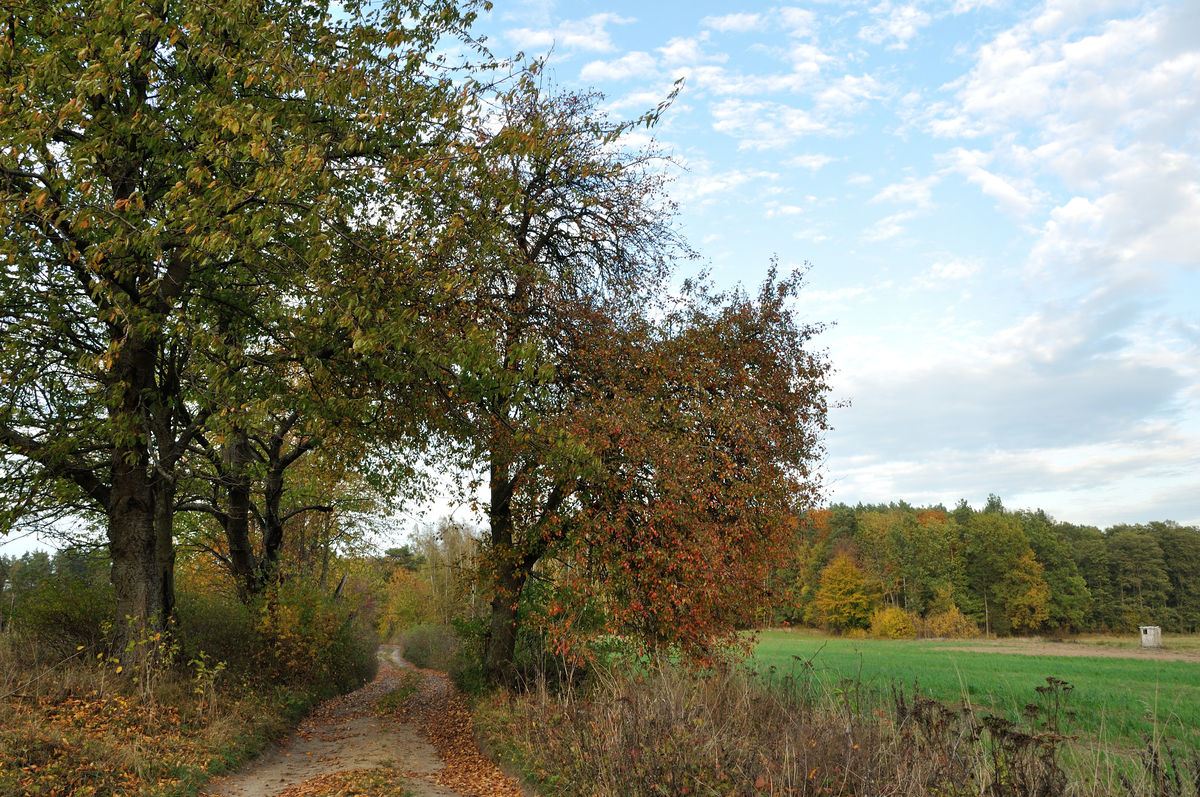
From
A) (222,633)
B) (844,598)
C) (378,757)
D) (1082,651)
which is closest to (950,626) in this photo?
(844,598)

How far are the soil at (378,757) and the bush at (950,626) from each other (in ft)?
209

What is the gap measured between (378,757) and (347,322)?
23.5ft

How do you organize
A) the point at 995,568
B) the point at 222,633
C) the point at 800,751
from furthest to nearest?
the point at 995,568 → the point at 222,633 → the point at 800,751

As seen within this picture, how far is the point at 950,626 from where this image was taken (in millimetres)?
68500

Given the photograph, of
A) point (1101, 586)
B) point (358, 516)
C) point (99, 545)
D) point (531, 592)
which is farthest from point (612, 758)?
point (1101, 586)

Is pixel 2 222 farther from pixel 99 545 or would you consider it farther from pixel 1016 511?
pixel 1016 511

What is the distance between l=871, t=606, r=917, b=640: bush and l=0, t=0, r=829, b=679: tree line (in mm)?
61016

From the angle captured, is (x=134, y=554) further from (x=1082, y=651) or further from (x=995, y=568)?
(x=995, y=568)

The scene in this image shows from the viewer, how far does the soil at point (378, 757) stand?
9.13m

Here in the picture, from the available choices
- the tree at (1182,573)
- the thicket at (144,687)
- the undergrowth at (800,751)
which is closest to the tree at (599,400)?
the undergrowth at (800,751)

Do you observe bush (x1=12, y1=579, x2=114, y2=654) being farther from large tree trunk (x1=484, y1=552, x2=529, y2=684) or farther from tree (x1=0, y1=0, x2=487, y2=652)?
large tree trunk (x1=484, y1=552, x2=529, y2=684)

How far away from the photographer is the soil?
360 inches

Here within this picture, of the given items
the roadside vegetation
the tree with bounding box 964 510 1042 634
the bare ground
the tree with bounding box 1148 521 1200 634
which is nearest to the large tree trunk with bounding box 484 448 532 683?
the roadside vegetation

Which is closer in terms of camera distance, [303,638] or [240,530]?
[303,638]
